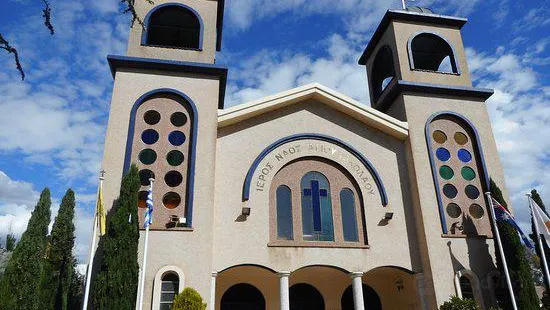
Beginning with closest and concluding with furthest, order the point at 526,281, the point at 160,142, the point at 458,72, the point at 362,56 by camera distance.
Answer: the point at 526,281
the point at 160,142
the point at 458,72
the point at 362,56

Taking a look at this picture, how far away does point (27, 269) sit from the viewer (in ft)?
42.1

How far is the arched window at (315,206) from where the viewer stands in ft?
52.6

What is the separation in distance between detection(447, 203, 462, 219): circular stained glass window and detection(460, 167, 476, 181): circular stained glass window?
138cm

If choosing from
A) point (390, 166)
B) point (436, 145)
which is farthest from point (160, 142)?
point (436, 145)

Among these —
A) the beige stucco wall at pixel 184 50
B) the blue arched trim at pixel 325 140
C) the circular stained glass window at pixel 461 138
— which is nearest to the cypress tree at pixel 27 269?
the blue arched trim at pixel 325 140

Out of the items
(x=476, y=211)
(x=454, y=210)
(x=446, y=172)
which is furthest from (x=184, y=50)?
(x=476, y=211)

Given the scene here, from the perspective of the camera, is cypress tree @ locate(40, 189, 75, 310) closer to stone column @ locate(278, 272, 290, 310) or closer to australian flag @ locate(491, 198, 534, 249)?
stone column @ locate(278, 272, 290, 310)

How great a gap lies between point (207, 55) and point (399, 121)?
8.07 m

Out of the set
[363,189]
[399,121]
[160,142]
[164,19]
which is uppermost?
[164,19]

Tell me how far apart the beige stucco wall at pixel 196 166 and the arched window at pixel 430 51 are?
937 centimetres

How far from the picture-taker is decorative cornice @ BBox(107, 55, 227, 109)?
54.5 ft

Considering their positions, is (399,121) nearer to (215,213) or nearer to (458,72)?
(458,72)

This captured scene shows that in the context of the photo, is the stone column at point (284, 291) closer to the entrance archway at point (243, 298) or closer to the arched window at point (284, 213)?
the arched window at point (284, 213)

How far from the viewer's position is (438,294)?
1539 cm
